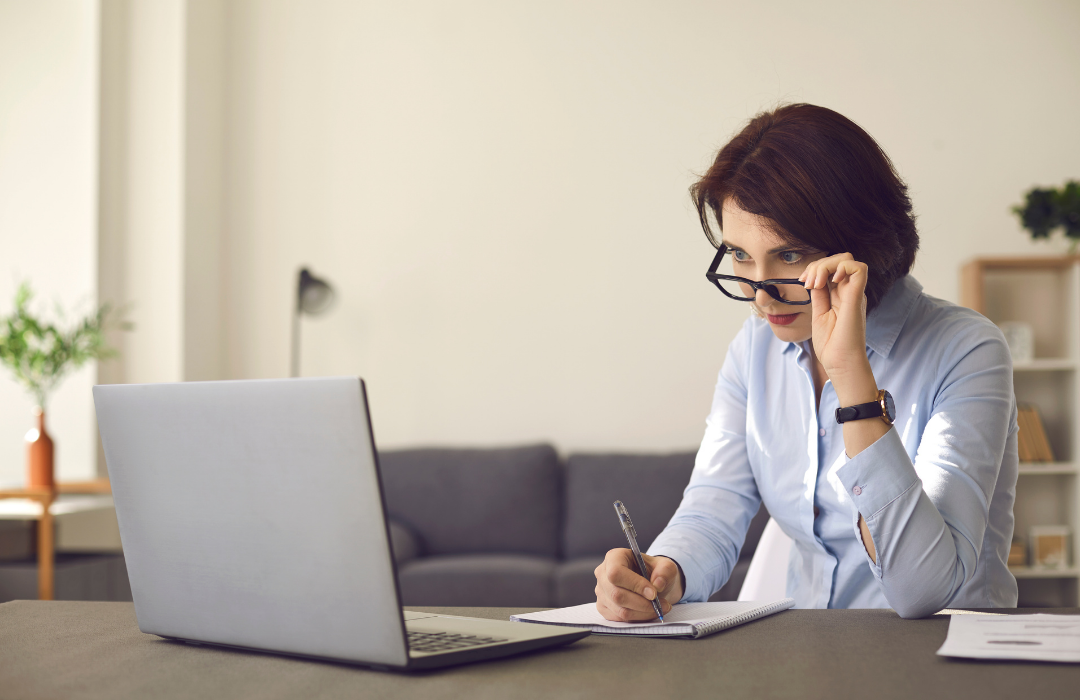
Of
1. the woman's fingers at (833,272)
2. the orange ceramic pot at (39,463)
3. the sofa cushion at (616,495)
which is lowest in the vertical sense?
the sofa cushion at (616,495)

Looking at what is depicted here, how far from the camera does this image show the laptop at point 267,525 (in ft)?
2.23

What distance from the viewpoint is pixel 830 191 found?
1.16 meters

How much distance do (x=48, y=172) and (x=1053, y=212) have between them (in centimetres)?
389

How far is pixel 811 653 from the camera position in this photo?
768mm

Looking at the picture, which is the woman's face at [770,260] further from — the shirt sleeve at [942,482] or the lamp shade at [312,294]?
the lamp shade at [312,294]

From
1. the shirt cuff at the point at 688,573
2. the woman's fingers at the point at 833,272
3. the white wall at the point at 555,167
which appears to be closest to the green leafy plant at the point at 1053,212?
the white wall at the point at 555,167

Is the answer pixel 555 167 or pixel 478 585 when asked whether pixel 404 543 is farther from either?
pixel 555 167

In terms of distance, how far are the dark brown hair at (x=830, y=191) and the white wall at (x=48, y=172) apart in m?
3.02

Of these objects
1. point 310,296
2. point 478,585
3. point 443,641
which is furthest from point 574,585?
point 443,641

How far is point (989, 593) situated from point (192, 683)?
101 centimetres

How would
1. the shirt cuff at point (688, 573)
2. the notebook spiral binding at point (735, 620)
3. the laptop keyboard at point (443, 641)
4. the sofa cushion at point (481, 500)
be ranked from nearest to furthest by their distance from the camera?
the laptop keyboard at point (443, 641), the notebook spiral binding at point (735, 620), the shirt cuff at point (688, 573), the sofa cushion at point (481, 500)

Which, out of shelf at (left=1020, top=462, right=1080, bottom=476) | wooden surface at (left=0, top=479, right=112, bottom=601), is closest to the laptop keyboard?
wooden surface at (left=0, top=479, right=112, bottom=601)

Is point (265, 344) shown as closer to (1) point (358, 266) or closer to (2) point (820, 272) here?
(1) point (358, 266)

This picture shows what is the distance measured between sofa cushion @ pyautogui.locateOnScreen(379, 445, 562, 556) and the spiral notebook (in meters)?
2.32
